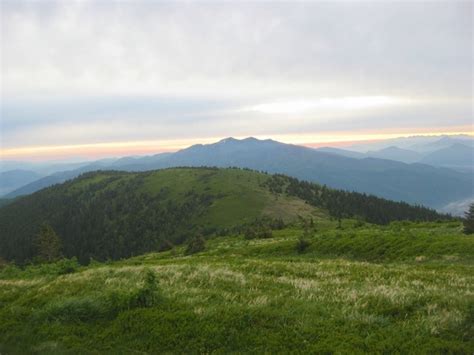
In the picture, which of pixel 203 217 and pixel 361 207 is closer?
pixel 361 207

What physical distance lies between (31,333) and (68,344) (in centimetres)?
193

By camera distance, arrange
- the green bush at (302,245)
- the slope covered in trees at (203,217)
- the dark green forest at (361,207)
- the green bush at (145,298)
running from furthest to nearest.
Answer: the slope covered in trees at (203,217), the dark green forest at (361,207), the green bush at (302,245), the green bush at (145,298)

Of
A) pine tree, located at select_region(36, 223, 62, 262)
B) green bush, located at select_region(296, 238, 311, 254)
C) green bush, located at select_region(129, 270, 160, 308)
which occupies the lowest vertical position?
pine tree, located at select_region(36, 223, 62, 262)

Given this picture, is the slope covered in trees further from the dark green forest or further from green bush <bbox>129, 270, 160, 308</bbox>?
green bush <bbox>129, 270, 160, 308</bbox>

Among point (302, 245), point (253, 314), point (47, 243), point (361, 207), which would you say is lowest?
point (361, 207)

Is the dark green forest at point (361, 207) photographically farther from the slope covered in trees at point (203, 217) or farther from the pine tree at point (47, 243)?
the pine tree at point (47, 243)

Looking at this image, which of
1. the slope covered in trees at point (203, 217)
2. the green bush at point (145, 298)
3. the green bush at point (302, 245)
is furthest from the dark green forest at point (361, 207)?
the green bush at point (145, 298)

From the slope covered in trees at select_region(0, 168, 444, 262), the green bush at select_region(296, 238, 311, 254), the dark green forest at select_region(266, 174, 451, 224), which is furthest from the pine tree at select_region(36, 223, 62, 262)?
the dark green forest at select_region(266, 174, 451, 224)

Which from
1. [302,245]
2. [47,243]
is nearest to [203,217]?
[47,243]

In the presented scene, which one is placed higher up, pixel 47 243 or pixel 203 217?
pixel 47 243

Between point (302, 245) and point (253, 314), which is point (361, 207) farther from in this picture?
point (253, 314)

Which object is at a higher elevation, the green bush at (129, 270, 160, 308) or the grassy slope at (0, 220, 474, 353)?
the green bush at (129, 270, 160, 308)

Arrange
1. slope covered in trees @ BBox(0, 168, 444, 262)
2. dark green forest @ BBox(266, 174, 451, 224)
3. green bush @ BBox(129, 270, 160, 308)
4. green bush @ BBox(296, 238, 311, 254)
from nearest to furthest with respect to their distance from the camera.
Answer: green bush @ BBox(129, 270, 160, 308) < green bush @ BBox(296, 238, 311, 254) < dark green forest @ BBox(266, 174, 451, 224) < slope covered in trees @ BBox(0, 168, 444, 262)

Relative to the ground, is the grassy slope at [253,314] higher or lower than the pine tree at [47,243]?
higher
